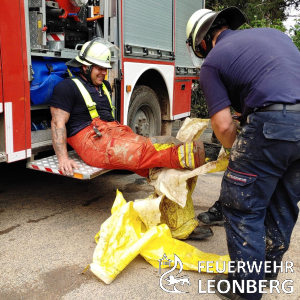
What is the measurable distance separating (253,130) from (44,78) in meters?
2.02

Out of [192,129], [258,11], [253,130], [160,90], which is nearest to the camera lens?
[253,130]

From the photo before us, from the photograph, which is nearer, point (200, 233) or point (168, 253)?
point (168, 253)

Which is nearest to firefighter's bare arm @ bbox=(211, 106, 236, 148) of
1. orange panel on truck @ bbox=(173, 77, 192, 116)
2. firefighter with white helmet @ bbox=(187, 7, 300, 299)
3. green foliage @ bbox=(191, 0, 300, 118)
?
firefighter with white helmet @ bbox=(187, 7, 300, 299)

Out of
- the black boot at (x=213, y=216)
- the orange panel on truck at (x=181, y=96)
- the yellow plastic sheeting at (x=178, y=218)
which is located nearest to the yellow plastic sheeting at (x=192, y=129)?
the yellow plastic sheeting at (x=178, y=218)

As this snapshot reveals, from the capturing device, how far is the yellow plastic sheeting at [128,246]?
2325mm

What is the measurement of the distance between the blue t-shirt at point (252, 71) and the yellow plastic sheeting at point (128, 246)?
1003 millimetres

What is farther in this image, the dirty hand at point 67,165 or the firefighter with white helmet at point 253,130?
the dirty hand at point 67,165

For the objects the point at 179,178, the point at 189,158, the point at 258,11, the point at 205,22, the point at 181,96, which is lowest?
the point at 179,178

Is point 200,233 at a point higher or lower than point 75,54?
lower

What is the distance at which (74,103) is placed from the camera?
3.26 metres

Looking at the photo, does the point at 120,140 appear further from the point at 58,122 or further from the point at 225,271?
the point at 225,271

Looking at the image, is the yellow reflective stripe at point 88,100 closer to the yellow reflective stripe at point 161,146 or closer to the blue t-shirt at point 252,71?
the yellow reflective stripe at point 161,146

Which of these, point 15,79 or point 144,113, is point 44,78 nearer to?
point 15,79

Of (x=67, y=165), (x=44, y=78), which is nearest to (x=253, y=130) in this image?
(x=67, y=165)
